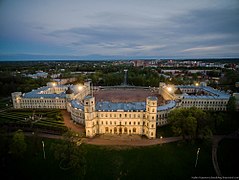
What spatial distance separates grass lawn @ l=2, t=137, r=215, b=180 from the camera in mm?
34312

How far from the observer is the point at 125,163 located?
3762 cm

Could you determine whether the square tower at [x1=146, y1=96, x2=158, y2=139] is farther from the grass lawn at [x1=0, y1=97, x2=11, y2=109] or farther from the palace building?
the grass lawn at [x1=0, y1=97, x2=11, y2=109]

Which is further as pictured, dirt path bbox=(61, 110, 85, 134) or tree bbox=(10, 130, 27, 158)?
dirt path bbox=(61, 110, 85, 134)

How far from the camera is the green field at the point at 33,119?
5300 centimetres

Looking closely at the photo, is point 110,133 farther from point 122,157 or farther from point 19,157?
point 19,157

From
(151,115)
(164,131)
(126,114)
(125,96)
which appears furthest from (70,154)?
(125,96)

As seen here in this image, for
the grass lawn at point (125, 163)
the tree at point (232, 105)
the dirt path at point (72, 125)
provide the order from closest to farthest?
the grass lawn at point (125, 163)
the dirt path at point (72, 125)
the tree at point (232, 105)

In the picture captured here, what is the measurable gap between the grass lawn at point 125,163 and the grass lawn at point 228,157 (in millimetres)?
2606

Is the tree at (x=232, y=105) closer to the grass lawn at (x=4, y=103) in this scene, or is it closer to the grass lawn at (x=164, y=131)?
the grass lawn at (x=164, y=131)

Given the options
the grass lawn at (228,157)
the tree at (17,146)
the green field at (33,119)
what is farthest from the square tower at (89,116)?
the grass lawn at (228,157)

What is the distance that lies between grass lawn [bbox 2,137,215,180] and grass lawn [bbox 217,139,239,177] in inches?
103

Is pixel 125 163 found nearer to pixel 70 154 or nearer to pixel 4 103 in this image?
pixel 70 154

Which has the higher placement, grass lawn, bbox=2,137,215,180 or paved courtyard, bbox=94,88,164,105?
paved courtyard, bbox=94,88,164,105

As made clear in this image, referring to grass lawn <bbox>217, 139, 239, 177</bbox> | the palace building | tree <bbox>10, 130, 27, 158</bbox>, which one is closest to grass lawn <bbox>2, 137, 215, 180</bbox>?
tree <bbox>10, 130, 27, 158</bbox>
